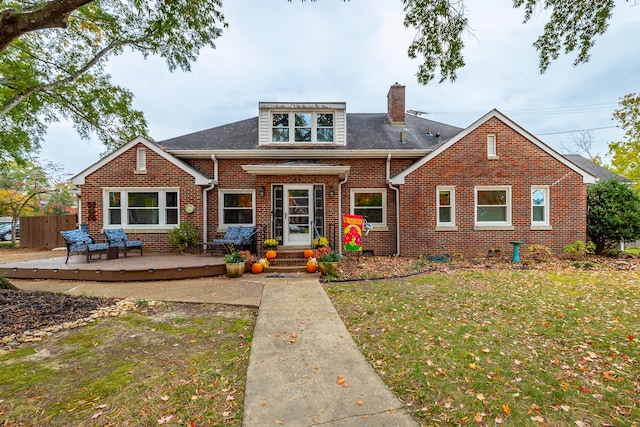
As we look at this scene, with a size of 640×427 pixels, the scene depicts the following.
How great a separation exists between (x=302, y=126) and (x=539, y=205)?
1036cm

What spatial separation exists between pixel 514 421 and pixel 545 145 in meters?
12.2

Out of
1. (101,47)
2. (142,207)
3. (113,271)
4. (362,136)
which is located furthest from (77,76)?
(362,136)

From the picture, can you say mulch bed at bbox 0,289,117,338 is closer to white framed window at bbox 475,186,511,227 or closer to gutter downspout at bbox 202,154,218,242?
gutter downspout at bbox 202,154,218,242

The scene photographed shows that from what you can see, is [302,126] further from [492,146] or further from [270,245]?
[492,146]

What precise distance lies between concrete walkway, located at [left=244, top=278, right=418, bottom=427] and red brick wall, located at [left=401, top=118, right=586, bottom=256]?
293 inches

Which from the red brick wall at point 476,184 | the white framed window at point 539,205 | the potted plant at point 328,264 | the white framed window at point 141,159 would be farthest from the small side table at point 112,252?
the white framed window at point 539,205

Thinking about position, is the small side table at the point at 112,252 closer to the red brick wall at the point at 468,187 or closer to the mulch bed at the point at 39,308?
the red brick wall at the point at 468,187

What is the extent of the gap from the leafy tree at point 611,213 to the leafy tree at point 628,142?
40.8 ft

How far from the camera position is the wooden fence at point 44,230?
52.9 feet

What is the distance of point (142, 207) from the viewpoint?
36.0 ft

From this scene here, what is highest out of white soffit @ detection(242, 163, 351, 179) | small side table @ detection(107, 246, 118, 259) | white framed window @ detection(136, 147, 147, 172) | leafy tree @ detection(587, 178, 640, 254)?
white framed window @ detection(136, 147, 147, 172)

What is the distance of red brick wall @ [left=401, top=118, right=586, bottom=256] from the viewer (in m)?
10.9

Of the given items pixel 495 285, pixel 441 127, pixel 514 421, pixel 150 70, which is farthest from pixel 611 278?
pixel 150 70

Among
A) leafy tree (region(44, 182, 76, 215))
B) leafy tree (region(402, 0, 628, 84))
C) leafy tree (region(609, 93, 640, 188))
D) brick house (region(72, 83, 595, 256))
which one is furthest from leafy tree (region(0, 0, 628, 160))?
leafy tree (region(609, 93, 640, 188))
